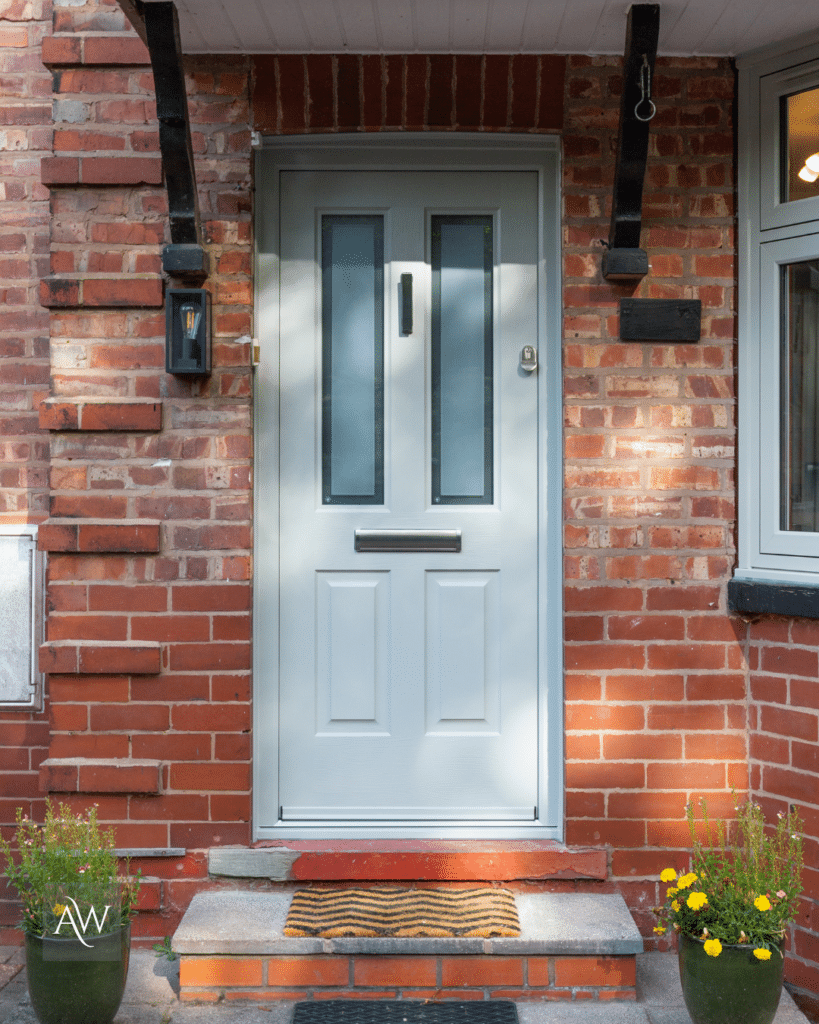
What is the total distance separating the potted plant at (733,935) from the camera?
239cm

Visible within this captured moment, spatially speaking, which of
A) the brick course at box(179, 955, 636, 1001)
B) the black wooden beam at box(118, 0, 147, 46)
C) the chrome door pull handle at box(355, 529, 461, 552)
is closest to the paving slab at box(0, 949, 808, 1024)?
the brick course at box(179, 955, 636, 1001)

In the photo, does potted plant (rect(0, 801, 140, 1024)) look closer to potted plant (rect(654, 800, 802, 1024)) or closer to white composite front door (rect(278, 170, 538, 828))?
white composite front door (rect(278, 170, 538, 828))

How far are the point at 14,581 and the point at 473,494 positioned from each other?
165cm

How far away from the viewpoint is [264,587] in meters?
3.09

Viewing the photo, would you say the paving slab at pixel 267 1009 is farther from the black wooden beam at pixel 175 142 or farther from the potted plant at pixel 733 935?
the black wooden beam at pixel 175 142

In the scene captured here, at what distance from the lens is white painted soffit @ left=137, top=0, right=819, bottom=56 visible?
266 centimetres

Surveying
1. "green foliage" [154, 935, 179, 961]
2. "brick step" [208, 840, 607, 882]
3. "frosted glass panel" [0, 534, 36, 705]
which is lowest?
"green foliage" [154, 935, 179, 961]

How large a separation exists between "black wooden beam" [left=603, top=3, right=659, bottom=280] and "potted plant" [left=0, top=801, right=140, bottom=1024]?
2430mm

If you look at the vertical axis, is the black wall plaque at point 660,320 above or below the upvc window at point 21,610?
above

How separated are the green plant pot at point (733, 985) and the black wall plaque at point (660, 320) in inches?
71.8

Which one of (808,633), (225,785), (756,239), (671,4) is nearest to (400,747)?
(225,785)

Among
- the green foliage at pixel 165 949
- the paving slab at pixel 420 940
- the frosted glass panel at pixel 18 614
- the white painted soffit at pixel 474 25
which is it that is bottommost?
the green foliage at pixel 165 949

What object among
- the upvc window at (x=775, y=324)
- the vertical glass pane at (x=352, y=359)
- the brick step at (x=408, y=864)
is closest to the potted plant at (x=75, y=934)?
the brick step at (x=408, y=864)

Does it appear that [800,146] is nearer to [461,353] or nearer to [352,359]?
[461,353]
